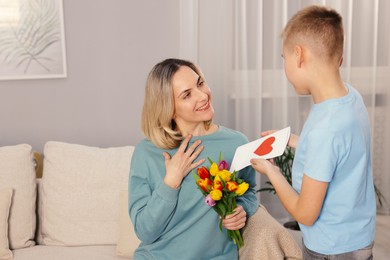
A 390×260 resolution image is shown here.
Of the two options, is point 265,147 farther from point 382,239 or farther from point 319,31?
point 382,239

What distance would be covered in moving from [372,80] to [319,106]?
101 inches

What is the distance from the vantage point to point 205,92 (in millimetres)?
1946

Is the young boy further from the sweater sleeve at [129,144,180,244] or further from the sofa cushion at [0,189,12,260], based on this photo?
the sofa cushion at [0,189,12,260]

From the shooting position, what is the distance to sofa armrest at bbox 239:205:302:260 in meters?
2.07

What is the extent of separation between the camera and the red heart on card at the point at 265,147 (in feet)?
5.42

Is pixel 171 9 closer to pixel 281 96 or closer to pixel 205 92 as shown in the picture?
pixel 281 96

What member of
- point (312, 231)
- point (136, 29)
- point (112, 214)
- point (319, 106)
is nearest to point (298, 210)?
point (312, 231)

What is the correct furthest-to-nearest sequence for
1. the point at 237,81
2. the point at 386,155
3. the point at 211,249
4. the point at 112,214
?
the point at 386,155 → the point at 237,81 → the point at 112,214 → the point at 211,249

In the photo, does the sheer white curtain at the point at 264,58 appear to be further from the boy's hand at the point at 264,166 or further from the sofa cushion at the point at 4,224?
the boy's hand at the point at 264,166

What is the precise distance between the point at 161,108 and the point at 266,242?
66 cm

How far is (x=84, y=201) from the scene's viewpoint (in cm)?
261

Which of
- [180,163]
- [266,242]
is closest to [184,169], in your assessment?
[180,163]

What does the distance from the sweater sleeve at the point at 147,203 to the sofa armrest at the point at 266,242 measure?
372 mm

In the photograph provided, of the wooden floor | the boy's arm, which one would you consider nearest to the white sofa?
the boy's arm
